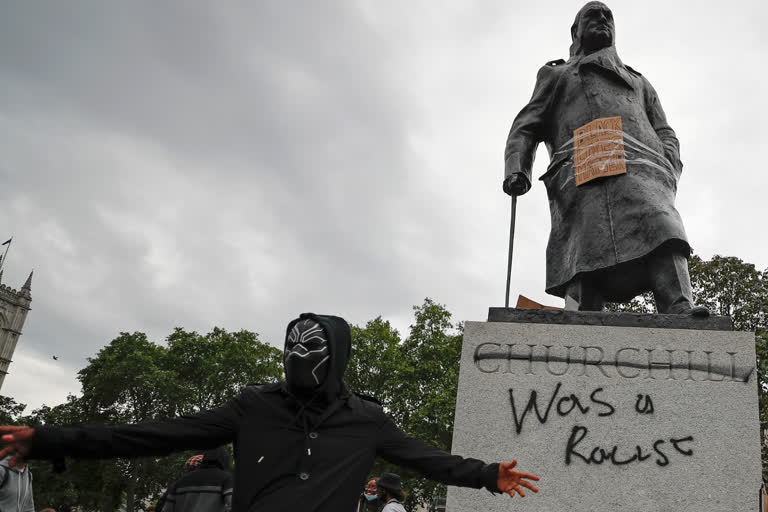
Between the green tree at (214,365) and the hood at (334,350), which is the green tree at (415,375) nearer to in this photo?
the green tree at (214,365)

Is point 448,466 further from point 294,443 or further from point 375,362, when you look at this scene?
point 375,362

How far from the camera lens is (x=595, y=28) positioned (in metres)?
6.10

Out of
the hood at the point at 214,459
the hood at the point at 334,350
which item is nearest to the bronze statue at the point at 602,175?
the hood at the point at 334,350

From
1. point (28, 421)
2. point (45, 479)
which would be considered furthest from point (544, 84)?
point (28, 421)

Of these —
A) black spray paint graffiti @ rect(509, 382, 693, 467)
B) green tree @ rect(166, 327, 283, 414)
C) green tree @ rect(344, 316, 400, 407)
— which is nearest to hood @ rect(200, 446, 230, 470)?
black spray paint graffiti @ rect(509, 382, 693, 467)

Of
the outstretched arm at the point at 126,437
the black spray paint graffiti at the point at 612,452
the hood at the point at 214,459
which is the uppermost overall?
the black spray paint graffiti at the point at 612,452

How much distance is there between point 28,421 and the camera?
37344mm

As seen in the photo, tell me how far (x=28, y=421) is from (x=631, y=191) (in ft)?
133

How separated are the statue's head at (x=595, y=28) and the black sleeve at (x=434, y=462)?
4844mm

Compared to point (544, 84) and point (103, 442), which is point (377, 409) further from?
point (544, 84)

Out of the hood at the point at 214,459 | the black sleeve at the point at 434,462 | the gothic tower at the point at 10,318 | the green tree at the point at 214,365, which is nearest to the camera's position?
the black sleeve at the point at 434,462

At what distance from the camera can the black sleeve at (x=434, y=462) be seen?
227cm

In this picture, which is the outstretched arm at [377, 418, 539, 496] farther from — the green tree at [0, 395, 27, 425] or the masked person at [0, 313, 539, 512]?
the green tree at [0, 395, 27, 425]

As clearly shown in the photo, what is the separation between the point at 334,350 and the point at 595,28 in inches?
193
